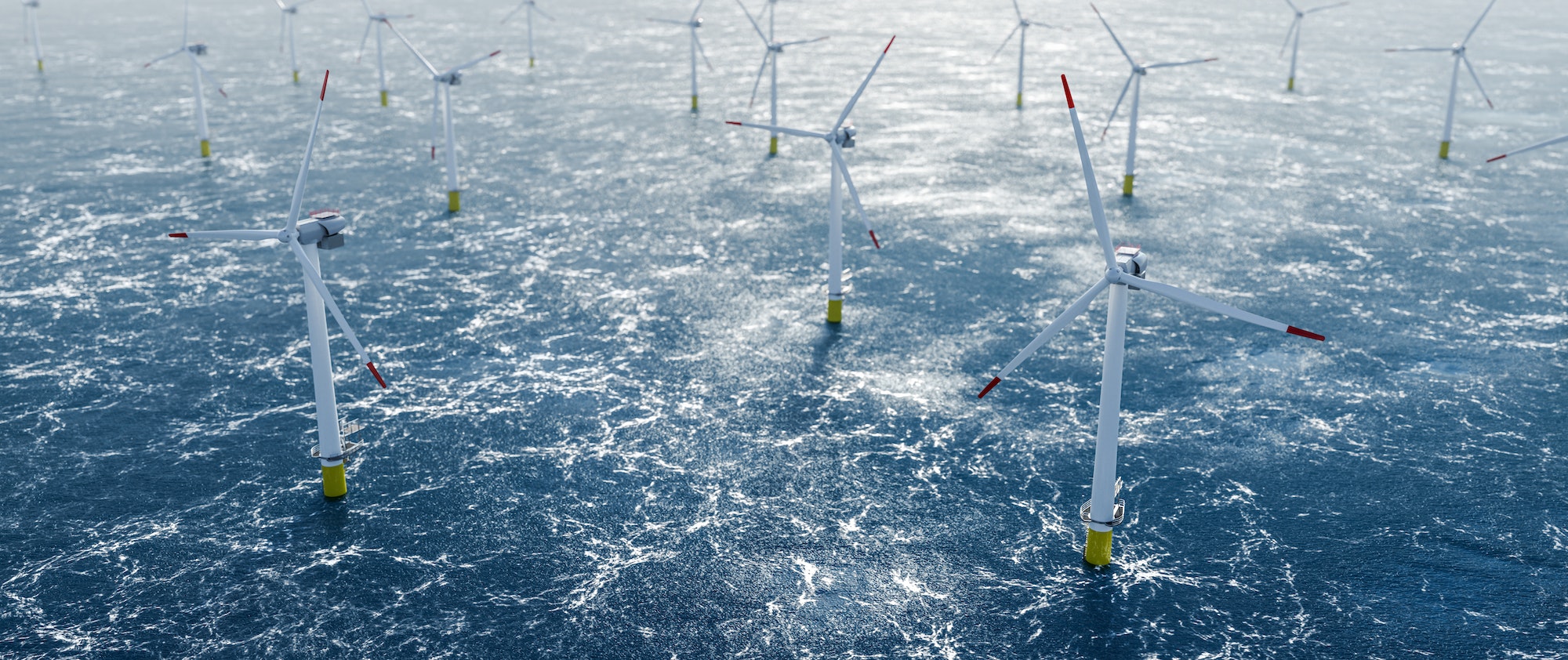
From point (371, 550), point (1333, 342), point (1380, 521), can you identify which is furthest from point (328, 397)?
point (1333, 342)

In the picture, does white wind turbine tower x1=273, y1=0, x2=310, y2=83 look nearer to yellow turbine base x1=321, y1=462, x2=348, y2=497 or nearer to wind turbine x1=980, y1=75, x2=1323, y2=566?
yellow turbine base x1=321, y1=462, x2=348, y2=497

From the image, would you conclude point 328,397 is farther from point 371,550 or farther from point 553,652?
point 553,652

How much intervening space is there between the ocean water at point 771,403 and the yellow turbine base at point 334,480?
2.56ft

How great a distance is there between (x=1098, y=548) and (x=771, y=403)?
2013 centimetres

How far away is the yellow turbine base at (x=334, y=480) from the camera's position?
50078mm

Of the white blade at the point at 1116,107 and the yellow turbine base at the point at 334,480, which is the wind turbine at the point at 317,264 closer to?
the yellow turbine base at the point at 334,480

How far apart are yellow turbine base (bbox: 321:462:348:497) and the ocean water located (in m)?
0.78

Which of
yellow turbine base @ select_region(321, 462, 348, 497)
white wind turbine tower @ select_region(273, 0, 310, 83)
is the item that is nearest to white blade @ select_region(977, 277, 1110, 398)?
yellow turbine base @ select_region(321, 462, 348, 497)

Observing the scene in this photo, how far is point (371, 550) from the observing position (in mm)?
47531

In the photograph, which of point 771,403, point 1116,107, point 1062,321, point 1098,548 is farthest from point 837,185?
point 1116,107

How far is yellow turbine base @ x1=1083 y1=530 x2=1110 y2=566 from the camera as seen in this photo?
150 ft

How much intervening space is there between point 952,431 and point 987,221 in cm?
3635

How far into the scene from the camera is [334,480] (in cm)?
5053

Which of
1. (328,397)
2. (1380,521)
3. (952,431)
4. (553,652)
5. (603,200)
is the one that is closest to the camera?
(553,652)
